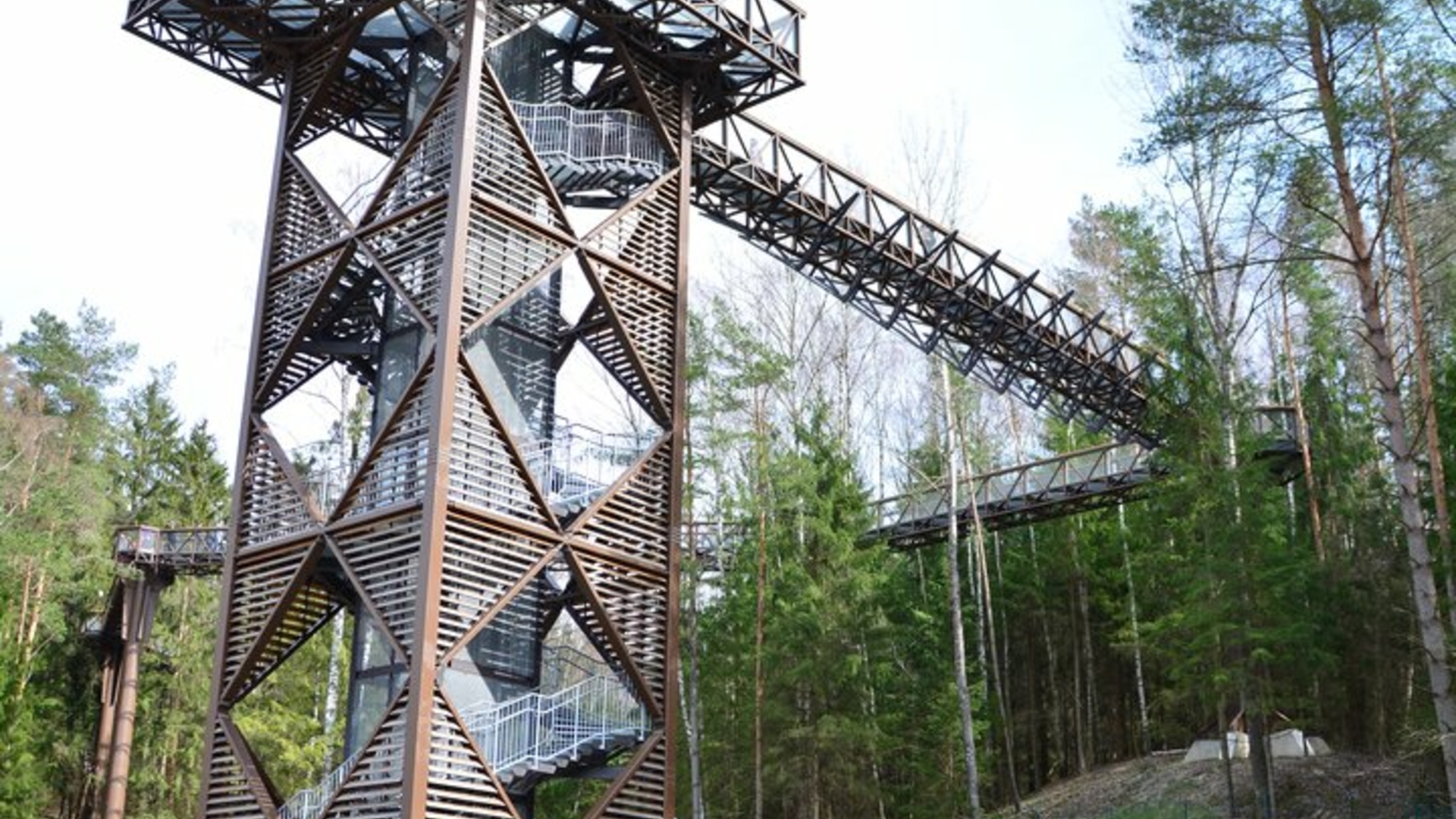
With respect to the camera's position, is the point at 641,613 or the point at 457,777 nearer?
the point at 457,777

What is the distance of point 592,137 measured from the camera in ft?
54.3

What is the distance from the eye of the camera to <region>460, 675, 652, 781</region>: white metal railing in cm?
1391

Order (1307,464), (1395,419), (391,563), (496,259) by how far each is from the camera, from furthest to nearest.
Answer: (1307,464), (496,259), (391,563), (1395,419)

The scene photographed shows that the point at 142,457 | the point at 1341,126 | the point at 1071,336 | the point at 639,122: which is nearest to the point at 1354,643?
the point at 1071,336

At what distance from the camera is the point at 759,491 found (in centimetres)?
2638

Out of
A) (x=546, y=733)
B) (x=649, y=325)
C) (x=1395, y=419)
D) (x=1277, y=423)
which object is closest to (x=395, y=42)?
(x=649, y=325)

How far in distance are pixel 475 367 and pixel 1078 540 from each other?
677 inches

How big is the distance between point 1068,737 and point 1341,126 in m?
19.6

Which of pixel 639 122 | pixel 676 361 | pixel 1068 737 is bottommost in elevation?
pixel 1068 737

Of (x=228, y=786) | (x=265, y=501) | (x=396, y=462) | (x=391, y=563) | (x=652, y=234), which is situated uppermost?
(x=652, y=234)

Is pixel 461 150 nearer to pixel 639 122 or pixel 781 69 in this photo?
pixel 639 122

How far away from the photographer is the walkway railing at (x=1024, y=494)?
77.0ft

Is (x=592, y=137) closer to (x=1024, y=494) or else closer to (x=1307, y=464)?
(x=1024, y=494)

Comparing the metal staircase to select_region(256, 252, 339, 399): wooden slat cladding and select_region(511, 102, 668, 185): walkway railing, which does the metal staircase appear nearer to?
select_region(256, 252, 339, 399): wooden slat cladding
